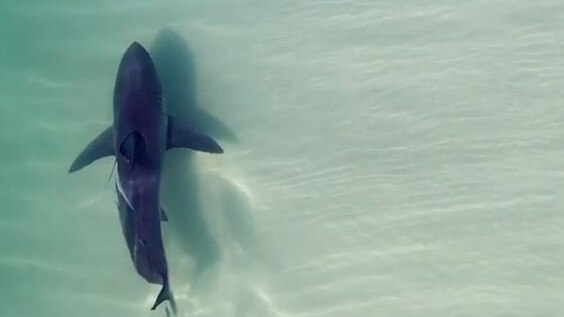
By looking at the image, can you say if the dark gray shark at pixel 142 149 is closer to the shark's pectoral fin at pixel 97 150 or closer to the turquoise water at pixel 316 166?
the shark's pectoral fin at pixel 97 150

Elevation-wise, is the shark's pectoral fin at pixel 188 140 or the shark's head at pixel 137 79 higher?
the shark's head at pixel 137 79

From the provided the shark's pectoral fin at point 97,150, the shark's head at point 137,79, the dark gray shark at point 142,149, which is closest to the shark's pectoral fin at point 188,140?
the dark gray shark at point 142,149

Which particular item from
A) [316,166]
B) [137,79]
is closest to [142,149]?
[137,79]

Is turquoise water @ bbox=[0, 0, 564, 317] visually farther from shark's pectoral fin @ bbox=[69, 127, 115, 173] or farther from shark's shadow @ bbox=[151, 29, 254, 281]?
shark's pectoral fin @ bbox=[69, 127, 115, 173]

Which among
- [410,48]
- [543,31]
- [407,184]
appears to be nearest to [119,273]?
[407,184]

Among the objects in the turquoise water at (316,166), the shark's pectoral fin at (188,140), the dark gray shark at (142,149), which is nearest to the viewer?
the dark gray shark at (142,149)

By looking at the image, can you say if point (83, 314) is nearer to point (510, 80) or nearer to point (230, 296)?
point (230, 296)

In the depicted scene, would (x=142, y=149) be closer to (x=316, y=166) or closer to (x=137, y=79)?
(x=137, y=79)
